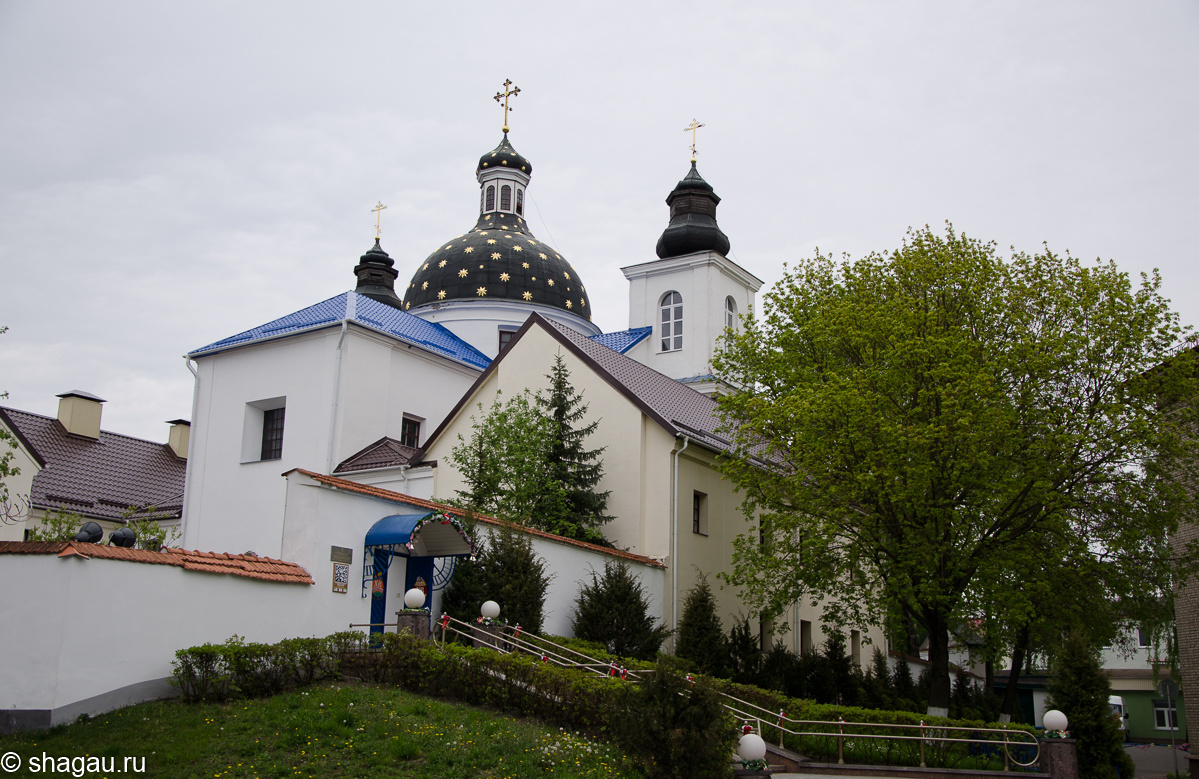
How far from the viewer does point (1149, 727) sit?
4909cm

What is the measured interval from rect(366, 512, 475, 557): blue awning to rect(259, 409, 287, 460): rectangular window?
53.3 ft

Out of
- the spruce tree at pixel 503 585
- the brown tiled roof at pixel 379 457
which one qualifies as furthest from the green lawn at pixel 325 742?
the brown tiled roof at pixel 379 457

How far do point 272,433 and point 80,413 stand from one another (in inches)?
444

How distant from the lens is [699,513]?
26141 mm

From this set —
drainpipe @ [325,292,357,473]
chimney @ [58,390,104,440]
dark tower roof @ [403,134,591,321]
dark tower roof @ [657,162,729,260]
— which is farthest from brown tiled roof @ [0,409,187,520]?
dark tower roof @ [657,162,729,260]

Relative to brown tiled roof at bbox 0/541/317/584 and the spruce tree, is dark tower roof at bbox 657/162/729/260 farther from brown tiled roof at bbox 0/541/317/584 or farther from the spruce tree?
brown tiled roof at bbox 0/541/317/584

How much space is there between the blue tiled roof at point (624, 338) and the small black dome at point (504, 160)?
9366 millimetres

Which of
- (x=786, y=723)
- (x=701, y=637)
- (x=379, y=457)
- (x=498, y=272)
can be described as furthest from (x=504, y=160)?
(x=786, y=723)

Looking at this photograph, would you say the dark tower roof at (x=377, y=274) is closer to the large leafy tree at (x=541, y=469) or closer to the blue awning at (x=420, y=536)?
the large leafy tree at (x=541, y=469)

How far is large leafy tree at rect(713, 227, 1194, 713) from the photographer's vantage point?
60.6ft

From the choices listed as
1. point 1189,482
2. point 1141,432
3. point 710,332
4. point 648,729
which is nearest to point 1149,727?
point 710,332

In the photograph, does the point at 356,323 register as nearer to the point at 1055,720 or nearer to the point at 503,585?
the point at 503,585

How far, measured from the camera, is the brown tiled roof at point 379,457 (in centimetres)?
2923

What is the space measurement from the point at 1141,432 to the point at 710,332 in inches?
1018
